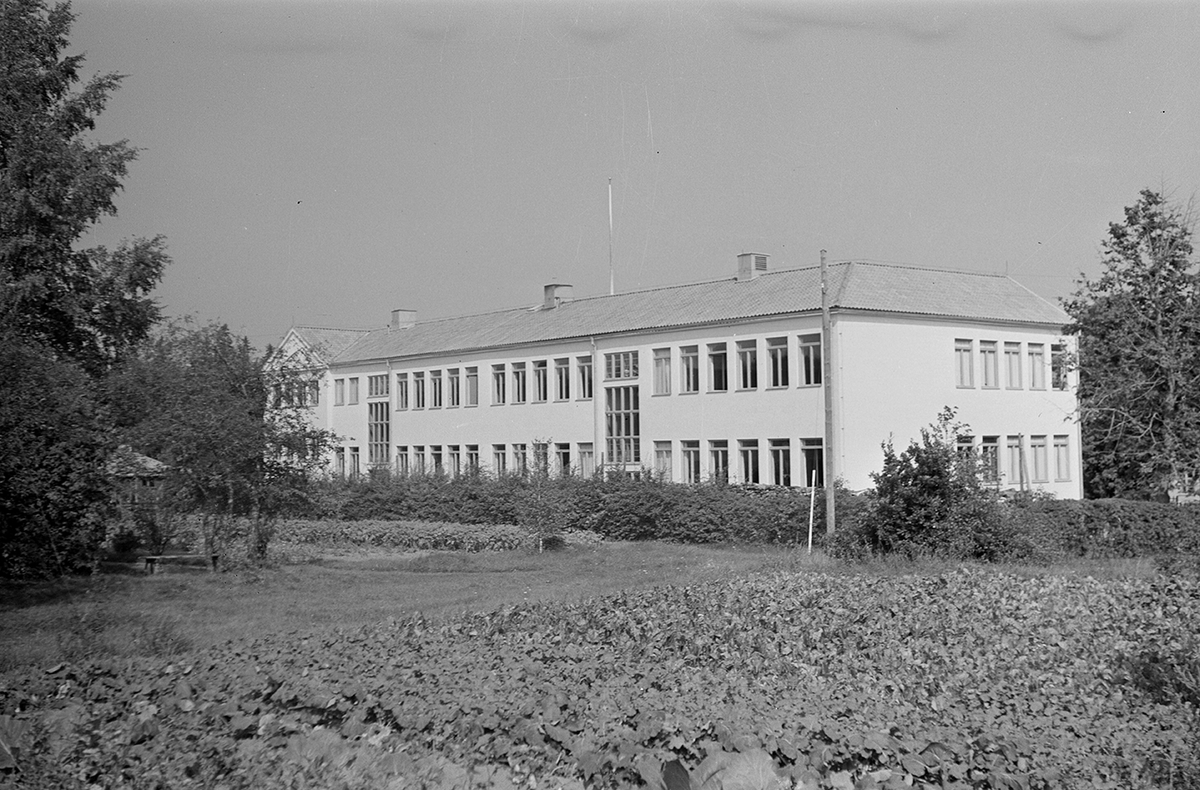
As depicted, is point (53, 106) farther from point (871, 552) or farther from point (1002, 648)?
point (1002, 648)


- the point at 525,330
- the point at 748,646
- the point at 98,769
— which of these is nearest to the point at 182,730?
the point at 98,769

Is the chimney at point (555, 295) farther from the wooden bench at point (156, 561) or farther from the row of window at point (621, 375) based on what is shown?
the wooden bench at point (156, 561)

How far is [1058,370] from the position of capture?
147ft

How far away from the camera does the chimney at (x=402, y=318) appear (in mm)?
69075

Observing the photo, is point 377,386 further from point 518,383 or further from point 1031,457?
point 1031,457

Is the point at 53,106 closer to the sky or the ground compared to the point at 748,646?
closer to the sky

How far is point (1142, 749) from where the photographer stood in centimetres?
725

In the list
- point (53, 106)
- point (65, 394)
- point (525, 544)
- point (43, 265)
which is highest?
point (53, 106)

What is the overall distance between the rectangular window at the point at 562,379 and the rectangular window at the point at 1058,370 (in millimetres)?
17558

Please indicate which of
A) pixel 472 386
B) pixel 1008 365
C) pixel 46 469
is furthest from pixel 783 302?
pixel 46 469

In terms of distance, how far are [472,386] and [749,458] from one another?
638 inches

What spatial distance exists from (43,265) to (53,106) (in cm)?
439

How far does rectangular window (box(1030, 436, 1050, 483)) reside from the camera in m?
43.7

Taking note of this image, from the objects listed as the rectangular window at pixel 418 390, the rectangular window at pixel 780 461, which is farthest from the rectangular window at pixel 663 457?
the rectangular window at pixel 418 390
